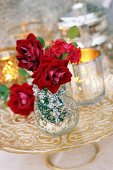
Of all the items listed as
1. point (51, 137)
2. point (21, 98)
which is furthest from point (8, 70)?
point (51, 137)

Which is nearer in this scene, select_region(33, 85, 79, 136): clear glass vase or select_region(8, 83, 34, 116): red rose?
select_region(33, 85, 79, 136): clear glass vase

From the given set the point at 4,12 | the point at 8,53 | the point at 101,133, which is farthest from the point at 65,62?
the point at 4,12

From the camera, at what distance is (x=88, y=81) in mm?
889

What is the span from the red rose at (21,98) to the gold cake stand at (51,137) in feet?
0.14

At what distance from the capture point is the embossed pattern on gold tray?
2.44 ft

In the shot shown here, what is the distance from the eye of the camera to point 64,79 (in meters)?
0.69

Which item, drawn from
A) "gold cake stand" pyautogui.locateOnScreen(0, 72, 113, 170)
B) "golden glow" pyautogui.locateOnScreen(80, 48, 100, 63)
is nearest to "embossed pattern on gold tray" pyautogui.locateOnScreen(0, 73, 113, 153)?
"gold cake stand" pyautogui.locateOnScreen(0, 72, 113, 170)

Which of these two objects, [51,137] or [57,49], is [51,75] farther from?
[51,137]

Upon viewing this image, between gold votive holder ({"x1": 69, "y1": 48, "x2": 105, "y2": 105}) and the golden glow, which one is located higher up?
the golden glow

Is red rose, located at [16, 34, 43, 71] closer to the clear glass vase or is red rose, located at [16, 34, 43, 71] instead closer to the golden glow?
the clear glass vase

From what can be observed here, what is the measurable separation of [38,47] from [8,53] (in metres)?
0.50

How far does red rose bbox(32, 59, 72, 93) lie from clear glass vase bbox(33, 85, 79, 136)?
6 centimetres

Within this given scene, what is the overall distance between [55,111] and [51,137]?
7 centimetres

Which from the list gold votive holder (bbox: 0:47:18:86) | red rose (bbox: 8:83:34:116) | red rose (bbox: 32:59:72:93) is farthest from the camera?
gold votive holder (bbox: 0:47:18:86)
